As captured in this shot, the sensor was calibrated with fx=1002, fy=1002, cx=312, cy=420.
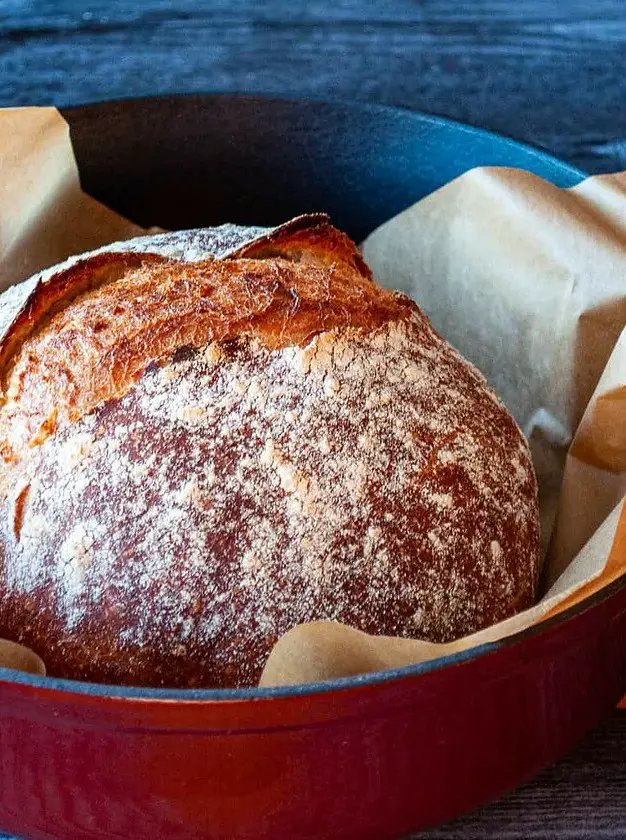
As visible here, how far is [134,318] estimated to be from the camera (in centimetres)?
77

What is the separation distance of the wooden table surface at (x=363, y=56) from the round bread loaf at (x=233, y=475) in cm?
65

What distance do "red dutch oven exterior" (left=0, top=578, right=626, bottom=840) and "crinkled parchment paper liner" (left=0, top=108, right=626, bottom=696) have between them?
0.18 meters

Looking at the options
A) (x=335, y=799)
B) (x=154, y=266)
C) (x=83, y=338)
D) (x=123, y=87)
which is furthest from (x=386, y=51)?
(x=335, y=799)

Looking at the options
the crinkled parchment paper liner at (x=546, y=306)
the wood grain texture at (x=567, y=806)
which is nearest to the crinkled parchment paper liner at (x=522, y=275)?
the crinkled parchment paper liner at (x=546, y=306)

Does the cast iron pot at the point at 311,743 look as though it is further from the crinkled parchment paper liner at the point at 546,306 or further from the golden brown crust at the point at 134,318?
the golden brown crust at the point at 134,318

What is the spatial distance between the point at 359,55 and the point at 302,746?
122cm

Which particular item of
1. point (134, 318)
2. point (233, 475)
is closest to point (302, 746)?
point (233, 475)

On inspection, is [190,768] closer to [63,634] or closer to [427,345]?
[63,634]

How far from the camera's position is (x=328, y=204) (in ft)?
3.76

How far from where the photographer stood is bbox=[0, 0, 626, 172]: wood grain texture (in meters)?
1.42

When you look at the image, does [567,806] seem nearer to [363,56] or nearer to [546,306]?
[546,306]

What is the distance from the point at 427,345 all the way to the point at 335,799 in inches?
15.4

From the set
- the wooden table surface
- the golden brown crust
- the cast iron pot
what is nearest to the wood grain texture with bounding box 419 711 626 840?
the cast iron pot

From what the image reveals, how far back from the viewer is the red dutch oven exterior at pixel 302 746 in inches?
A: 19.8
